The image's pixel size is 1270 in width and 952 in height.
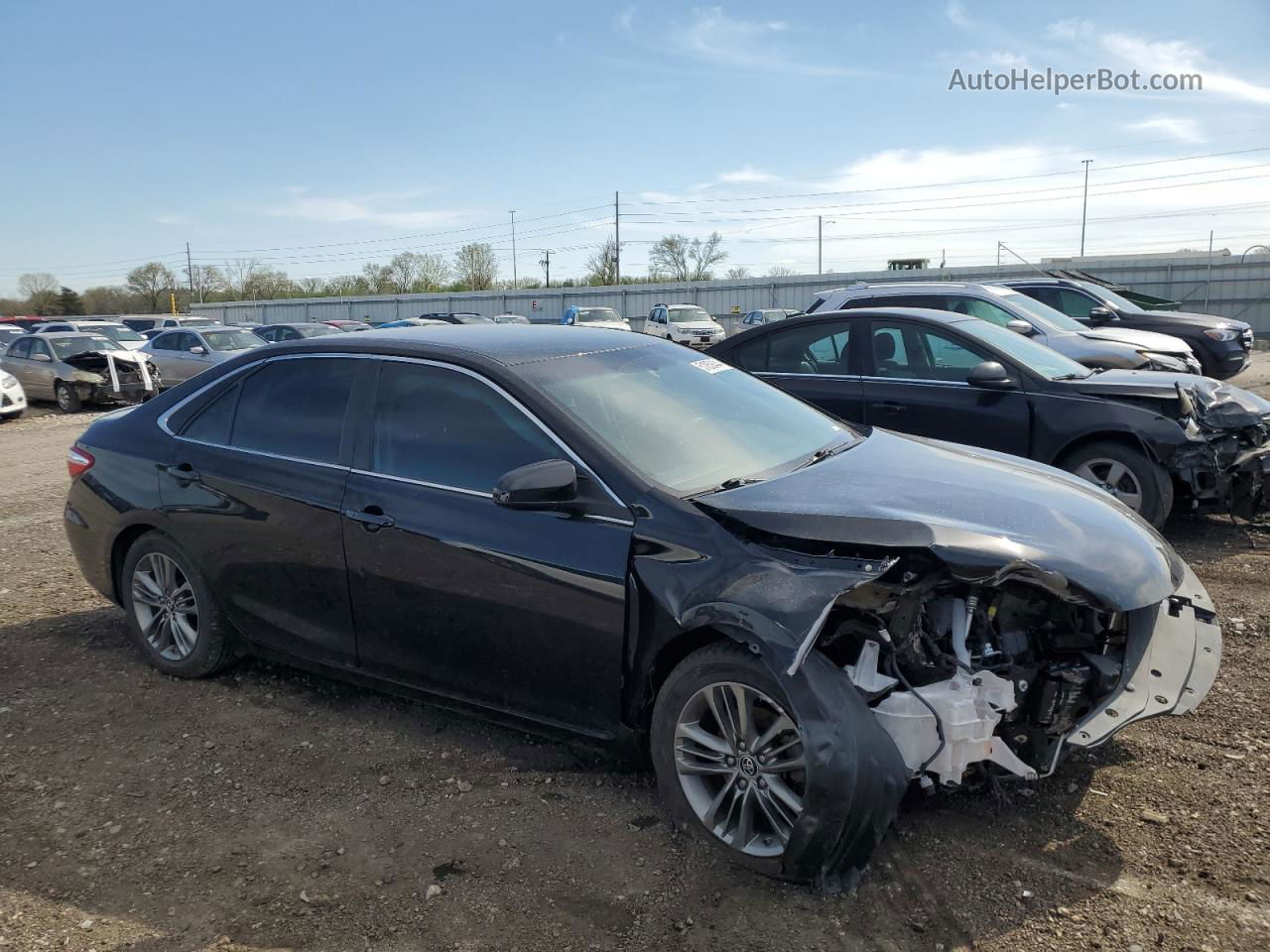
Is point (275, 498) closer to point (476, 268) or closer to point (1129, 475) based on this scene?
point (1129, 475)

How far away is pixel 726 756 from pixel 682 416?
1.38m

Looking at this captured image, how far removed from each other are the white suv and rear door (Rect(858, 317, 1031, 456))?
931 inches

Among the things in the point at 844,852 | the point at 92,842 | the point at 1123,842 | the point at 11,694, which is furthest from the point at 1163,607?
the point at 11,694

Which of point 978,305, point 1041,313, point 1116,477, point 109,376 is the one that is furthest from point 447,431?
point 109,376

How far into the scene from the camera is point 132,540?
4754 mm

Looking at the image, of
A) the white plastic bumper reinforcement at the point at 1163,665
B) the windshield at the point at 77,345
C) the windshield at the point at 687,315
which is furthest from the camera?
the windshield at the point at 687,315

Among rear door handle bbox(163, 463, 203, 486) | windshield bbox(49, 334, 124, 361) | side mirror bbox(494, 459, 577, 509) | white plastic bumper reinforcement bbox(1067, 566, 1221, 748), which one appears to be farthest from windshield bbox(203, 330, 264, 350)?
white plastic bumper reinforcement bbox(1067, 566, 1221, 748)

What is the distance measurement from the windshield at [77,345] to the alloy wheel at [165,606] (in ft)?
54.4

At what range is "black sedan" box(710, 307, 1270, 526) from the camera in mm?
6371

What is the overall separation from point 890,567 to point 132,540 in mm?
3734

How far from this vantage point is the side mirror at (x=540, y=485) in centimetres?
323

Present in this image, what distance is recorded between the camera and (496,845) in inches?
128

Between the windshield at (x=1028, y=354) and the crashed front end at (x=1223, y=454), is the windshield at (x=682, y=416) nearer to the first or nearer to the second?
the windshield at (x=1028, y=354)

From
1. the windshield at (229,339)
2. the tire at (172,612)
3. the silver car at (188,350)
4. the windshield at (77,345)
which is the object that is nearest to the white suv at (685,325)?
the windshield at (229,339)
